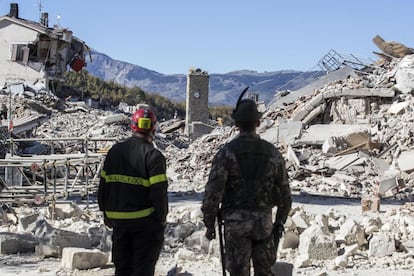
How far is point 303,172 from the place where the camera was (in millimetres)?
19125

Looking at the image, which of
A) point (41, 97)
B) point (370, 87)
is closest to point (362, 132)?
point (370, 87)

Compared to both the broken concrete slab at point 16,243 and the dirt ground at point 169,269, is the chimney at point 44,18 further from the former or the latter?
the dirt ground at point 169,269

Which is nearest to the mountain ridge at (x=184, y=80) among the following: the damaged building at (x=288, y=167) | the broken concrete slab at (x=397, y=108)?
the damaged building at (x=288, y=167)

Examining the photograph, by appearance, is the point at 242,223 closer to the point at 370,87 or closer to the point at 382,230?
the point at 382,230

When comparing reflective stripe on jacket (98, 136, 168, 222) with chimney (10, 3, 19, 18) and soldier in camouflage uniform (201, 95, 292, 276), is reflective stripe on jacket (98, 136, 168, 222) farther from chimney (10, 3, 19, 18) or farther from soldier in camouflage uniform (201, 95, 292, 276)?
chimney (10, 3, 19, 18)

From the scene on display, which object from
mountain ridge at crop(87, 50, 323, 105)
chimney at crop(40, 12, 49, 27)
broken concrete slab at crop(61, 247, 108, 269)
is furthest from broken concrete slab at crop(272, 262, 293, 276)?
mountain ridge at crop(87, 50, 323, 105)

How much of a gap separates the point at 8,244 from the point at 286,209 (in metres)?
4.64

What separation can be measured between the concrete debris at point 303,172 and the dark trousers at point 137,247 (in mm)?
1579

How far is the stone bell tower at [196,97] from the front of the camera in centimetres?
3703

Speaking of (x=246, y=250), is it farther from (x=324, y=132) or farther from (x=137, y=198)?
(x=324, y=132)

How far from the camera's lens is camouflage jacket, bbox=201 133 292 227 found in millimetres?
5094

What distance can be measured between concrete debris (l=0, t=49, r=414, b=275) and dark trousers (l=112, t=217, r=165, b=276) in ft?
5.18

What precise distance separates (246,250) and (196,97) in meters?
32.4

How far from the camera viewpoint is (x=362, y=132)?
20.8 meters
